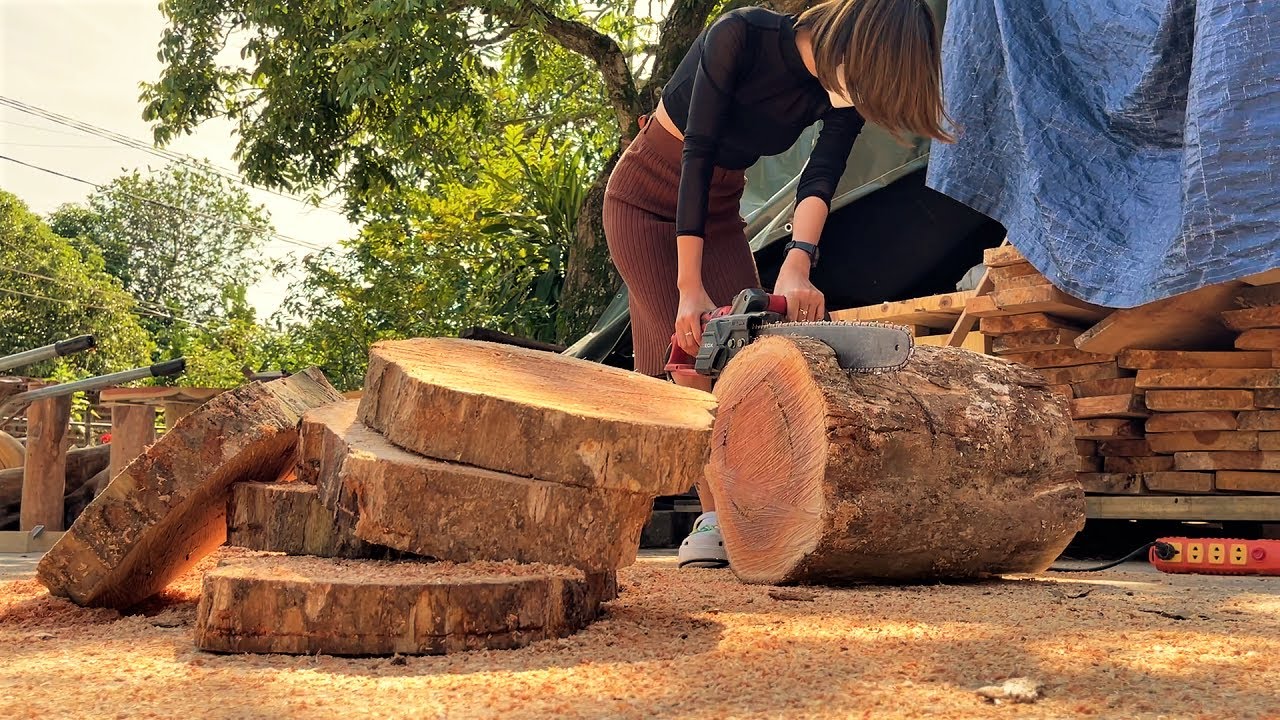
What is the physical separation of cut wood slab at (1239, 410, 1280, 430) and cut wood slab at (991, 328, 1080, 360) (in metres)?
0.63

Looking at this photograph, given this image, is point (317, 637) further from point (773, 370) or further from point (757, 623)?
point (773, 370)

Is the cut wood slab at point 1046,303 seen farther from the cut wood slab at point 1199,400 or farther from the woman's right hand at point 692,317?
the woman's right hand at point 692,317

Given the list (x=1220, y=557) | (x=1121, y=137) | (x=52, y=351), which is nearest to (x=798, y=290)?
(x=1220, y=557)

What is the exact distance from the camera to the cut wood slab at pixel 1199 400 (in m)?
3.85

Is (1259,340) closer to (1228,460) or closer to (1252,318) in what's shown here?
(1252,318)

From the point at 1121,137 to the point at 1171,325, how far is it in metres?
0.70

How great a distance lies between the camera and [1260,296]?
12.4ft

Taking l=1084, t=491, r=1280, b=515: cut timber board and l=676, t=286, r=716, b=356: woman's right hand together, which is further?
l=1084, t=491, r=1280, b=515: cut timber board

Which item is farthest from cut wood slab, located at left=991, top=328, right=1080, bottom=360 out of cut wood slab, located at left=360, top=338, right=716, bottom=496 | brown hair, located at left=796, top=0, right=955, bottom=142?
cut wood slab, located at left=360, top=338, right=716, bottom=496

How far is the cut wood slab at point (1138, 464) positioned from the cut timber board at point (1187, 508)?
0.11 m

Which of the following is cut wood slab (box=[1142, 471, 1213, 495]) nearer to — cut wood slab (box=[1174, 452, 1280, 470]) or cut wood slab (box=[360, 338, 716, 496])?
cut wood slab (box=[1174, 452, 1280, 470])

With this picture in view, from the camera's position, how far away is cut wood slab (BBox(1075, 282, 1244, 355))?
3.82m

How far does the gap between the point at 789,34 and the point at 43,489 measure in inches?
177

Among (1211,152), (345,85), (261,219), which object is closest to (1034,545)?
(1211,152)
